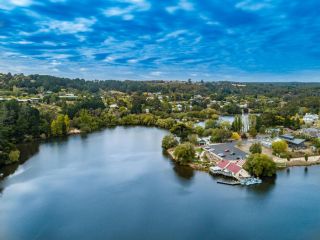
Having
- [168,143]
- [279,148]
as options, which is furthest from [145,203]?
[279,148]

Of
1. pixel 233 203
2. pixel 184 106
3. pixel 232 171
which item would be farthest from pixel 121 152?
pixel 184 106

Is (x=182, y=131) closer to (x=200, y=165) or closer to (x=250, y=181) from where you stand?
(x=200, y=165)

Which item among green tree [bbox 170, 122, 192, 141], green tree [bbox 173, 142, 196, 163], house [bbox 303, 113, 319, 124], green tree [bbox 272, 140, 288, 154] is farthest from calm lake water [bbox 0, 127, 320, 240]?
house [bbox 303, 113, 319, 124]

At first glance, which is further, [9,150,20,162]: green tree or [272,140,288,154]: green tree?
[272,140,288,154]: green tree

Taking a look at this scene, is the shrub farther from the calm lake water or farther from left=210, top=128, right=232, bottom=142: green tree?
left=210, top=128, right=232, bottom=142: green tree

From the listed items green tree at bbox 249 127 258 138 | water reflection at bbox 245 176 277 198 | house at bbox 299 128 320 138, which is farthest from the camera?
green tree at bbox 249 127 258 138

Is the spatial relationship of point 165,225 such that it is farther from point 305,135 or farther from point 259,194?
point 305,135

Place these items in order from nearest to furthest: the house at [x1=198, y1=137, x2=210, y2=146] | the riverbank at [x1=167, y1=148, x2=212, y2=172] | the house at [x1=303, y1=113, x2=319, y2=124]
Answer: the riverbank at [x1=167, y1=148, x2=212, y2=172]
the house at [x1=198, y1=137, x2=210, y2=146]
the house at [x1=303, y1=113, x2=319, y2=124]
